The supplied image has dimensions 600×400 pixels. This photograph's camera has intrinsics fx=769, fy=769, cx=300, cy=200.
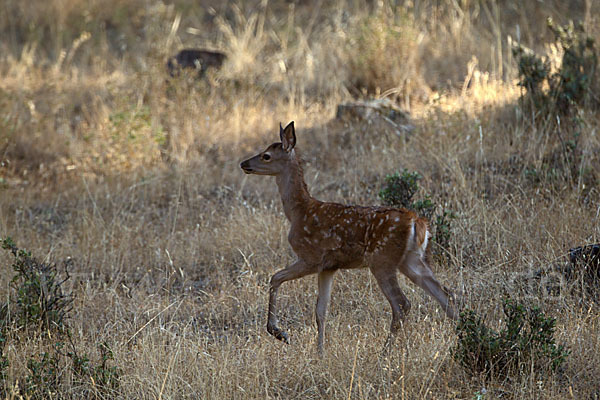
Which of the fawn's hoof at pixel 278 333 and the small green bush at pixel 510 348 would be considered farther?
the fawn's hoof at pixel 278 333

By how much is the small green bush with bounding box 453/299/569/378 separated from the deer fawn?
0.53 metres

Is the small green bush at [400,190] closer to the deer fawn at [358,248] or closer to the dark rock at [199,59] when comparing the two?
the deer fawn at [358,248]

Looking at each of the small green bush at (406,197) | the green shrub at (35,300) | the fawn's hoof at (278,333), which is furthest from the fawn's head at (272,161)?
the green shrub at (35,300)

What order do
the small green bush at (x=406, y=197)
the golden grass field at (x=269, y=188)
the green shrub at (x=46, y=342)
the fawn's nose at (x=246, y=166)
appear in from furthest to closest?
the small green bush at (x=406, y=197), the fawn's nose at (x=246, y=166), the golden grass field at (x=269, y=188), the green shrub at (x=46, y=342)

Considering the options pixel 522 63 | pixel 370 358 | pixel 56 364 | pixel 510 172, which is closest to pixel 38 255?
pixel 56 364

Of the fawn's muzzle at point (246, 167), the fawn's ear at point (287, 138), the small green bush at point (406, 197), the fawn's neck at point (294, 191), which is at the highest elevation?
the fawn's ear at point (287, 138)

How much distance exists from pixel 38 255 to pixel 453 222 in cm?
411

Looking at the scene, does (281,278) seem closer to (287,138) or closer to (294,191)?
(294,191)

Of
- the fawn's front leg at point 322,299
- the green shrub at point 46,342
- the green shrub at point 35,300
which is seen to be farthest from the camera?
the green shrub at point 35,300

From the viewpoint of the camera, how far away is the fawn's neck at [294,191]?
6.01 metres

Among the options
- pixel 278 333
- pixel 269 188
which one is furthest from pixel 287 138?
pixel 269 188

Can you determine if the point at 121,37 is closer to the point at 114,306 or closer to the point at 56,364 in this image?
the point at 114,306

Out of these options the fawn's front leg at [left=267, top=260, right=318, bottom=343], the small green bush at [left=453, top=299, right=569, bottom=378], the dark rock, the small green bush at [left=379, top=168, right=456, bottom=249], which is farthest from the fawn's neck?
the dark rock

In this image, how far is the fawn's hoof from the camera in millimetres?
5566
